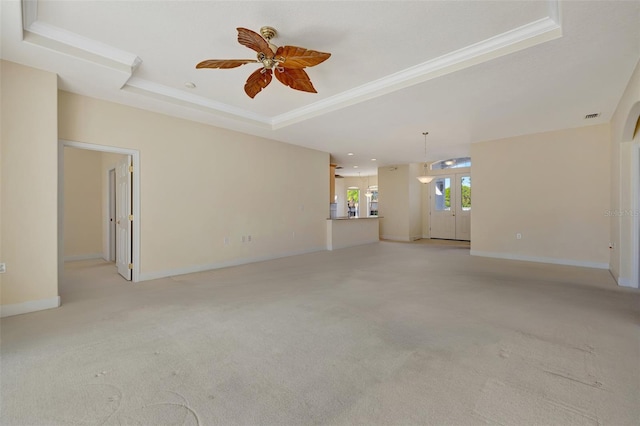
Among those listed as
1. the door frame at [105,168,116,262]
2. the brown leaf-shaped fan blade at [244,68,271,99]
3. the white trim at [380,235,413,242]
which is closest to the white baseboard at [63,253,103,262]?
the door frame at [105,168,116,262]

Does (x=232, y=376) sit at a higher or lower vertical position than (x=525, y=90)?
lower

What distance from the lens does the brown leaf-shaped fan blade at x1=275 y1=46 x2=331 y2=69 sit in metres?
2.51

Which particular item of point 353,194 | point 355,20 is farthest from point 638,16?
point 353,194

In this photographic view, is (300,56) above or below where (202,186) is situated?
above

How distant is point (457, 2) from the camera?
7.74 feet

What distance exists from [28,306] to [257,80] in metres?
3.64

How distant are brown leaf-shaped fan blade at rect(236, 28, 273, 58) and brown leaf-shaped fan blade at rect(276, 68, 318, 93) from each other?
31 centimetres

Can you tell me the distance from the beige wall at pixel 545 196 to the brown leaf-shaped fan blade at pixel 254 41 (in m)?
6.04

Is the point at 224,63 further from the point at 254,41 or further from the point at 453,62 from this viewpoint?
the point at 453,62

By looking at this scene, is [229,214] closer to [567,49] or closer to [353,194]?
[567,49]

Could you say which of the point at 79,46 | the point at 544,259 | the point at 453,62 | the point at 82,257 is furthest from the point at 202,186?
the point at 544,259

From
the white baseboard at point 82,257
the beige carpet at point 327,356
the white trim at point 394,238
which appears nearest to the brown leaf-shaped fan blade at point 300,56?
the beige carpet at point 327,356

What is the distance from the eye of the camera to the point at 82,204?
252 inches

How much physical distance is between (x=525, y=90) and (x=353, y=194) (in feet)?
39.0
